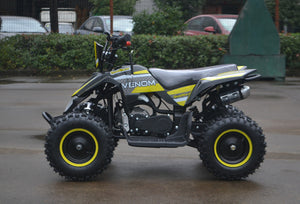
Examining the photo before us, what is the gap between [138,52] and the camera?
48.5ft

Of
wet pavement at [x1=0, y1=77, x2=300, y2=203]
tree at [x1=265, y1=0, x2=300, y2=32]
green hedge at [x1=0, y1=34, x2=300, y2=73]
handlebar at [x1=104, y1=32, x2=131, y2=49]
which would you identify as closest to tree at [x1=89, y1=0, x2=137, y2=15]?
tree at [x1=265, y1=0, x2=300, y2=32]

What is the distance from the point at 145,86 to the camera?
5594 millimetres

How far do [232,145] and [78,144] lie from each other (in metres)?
1.60

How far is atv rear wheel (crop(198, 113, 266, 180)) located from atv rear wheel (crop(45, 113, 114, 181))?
3.30 feet

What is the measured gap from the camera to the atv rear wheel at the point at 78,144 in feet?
17.9

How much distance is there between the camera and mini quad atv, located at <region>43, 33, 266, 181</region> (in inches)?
216

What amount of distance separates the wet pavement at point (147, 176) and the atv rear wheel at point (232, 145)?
13 cm

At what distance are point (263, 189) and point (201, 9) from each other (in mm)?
23327

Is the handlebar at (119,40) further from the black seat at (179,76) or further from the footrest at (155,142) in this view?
the footrest at (155,142)

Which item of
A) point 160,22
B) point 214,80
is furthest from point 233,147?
point 160,22

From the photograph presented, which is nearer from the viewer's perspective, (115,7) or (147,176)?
(147,176)

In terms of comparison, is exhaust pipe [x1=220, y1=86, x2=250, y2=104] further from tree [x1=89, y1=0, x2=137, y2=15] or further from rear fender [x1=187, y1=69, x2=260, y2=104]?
tree [x1=89, y1=0, x2=137, y2=15]

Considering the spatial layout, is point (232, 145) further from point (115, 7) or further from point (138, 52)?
point (115, 7)

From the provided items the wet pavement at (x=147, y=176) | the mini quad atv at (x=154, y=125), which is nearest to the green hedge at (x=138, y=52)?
the wet pavement at (x=147, y=176)
